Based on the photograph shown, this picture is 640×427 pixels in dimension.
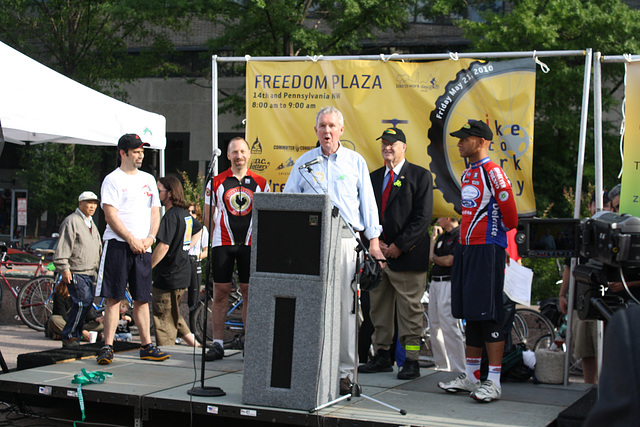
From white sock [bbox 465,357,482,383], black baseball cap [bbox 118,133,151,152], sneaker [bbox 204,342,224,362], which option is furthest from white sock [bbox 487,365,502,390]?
black baseball cap [bbox 118,133,151,152]

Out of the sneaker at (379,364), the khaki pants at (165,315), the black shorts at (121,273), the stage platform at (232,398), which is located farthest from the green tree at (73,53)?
the sneaker at (379,364)

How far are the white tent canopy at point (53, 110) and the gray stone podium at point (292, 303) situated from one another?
3691 mm

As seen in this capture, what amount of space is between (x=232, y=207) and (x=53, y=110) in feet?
8.86

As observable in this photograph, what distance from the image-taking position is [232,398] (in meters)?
4.99

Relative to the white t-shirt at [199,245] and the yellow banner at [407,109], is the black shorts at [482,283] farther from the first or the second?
the white t-shirt at [199,245]

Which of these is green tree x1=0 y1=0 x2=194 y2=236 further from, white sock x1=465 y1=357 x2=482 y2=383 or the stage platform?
white sock x1=465 y1=357 x2=482 y2=383

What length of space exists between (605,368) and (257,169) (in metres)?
→ 6.26

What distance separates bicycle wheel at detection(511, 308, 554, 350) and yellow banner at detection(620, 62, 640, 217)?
344 centimetres

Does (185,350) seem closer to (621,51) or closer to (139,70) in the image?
(621,51)

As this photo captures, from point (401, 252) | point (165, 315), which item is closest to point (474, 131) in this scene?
point (401, 252)

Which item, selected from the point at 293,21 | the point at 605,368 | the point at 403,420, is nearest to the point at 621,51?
the point at 293,21

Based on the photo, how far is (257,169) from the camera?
7.38 metres

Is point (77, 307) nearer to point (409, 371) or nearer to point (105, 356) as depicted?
point (105, 356)

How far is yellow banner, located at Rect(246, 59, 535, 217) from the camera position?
6.77 metres
